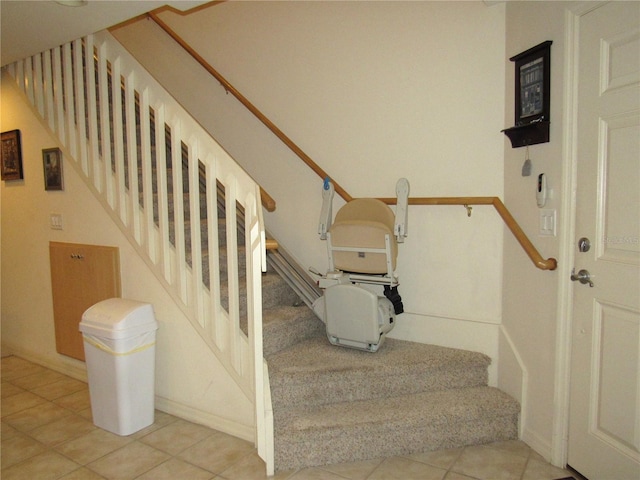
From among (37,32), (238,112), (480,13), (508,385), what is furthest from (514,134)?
(37,32)

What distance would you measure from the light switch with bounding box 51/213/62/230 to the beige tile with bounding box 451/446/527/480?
10.2ft

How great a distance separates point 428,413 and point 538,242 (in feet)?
3.54

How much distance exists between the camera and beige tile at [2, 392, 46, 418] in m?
2.98

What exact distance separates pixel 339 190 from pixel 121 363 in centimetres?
175

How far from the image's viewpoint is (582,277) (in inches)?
84.1

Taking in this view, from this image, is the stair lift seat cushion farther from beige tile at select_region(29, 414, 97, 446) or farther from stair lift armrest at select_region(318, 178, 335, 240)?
beige tile at select_region(29, 414, 97, 446)

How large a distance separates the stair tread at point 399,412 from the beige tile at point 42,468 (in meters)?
1.12

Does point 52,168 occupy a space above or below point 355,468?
above

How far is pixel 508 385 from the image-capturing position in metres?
2.66

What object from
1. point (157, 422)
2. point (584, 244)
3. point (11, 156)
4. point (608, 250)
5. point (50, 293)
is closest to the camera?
point (608, 250)

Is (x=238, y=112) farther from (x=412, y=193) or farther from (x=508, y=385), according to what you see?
(x=508, y=385)

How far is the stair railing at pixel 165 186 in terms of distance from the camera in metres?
2.38

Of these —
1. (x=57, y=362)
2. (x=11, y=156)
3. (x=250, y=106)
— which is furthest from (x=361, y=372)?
(x=11, y=156)

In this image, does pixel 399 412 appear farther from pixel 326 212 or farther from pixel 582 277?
pixel 326 212
